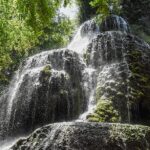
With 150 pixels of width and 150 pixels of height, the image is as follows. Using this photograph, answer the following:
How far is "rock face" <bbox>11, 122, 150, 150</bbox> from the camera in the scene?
26.5 ft

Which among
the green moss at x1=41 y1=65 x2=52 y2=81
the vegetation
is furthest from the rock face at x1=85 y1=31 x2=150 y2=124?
the vegetation

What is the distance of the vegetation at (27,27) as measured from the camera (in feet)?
26.0

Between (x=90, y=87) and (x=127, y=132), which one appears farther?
(x=90, y=87)

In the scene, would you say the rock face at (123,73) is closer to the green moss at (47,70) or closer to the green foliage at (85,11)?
the green moss at (47,70)

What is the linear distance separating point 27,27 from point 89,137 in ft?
21.2

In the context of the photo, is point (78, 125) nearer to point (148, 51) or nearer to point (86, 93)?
point (86, 93)

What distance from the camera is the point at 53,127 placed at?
863 cm

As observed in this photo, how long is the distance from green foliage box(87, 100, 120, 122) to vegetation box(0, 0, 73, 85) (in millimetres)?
3174

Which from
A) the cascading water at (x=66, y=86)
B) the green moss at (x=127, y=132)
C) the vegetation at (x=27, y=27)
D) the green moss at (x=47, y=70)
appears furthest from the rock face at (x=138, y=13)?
the green moss at (x=127, y=132)

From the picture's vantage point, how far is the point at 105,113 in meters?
12.6

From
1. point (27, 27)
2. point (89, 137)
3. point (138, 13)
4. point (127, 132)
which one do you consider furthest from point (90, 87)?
point (138, 13)

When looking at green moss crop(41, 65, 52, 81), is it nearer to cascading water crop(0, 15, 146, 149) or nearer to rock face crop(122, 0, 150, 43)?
cascading water crop(0, 15, 146, 149)

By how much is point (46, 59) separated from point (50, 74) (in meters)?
1.85

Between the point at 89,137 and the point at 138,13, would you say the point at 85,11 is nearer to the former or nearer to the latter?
the point at 138,13
